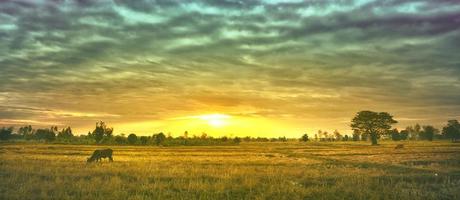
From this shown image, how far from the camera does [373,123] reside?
133 m

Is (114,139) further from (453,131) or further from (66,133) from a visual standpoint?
(453,131)

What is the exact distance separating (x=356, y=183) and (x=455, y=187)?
16.1 ft

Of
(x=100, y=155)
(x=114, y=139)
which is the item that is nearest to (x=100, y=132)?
(x=114, y=139)

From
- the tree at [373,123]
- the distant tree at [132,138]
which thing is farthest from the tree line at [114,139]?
the tree at [373,123]

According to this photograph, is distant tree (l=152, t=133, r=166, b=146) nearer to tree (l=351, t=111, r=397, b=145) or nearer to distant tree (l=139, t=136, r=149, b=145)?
distant tree (l=139, t=136, r=149, b=145)

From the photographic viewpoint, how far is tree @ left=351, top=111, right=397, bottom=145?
13238cm

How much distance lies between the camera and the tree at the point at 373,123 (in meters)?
132

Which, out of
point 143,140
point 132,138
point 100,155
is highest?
point 132,138

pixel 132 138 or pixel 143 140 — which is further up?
pixel 132 138

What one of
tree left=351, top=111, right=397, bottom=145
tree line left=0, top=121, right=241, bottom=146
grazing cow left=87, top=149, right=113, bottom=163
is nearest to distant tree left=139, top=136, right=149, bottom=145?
tree line left=0, top=121, right=241, bottom=146

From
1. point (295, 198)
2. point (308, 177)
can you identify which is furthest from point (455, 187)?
point (295, 198)

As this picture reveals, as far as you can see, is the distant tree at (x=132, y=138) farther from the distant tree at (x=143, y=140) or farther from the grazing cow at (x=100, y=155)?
the grazing cow at (x=100, y=155)

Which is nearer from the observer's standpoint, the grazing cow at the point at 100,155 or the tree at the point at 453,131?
the grazing cow at the point at 100,155

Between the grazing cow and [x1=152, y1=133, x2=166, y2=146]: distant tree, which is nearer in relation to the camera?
the grazing cow
